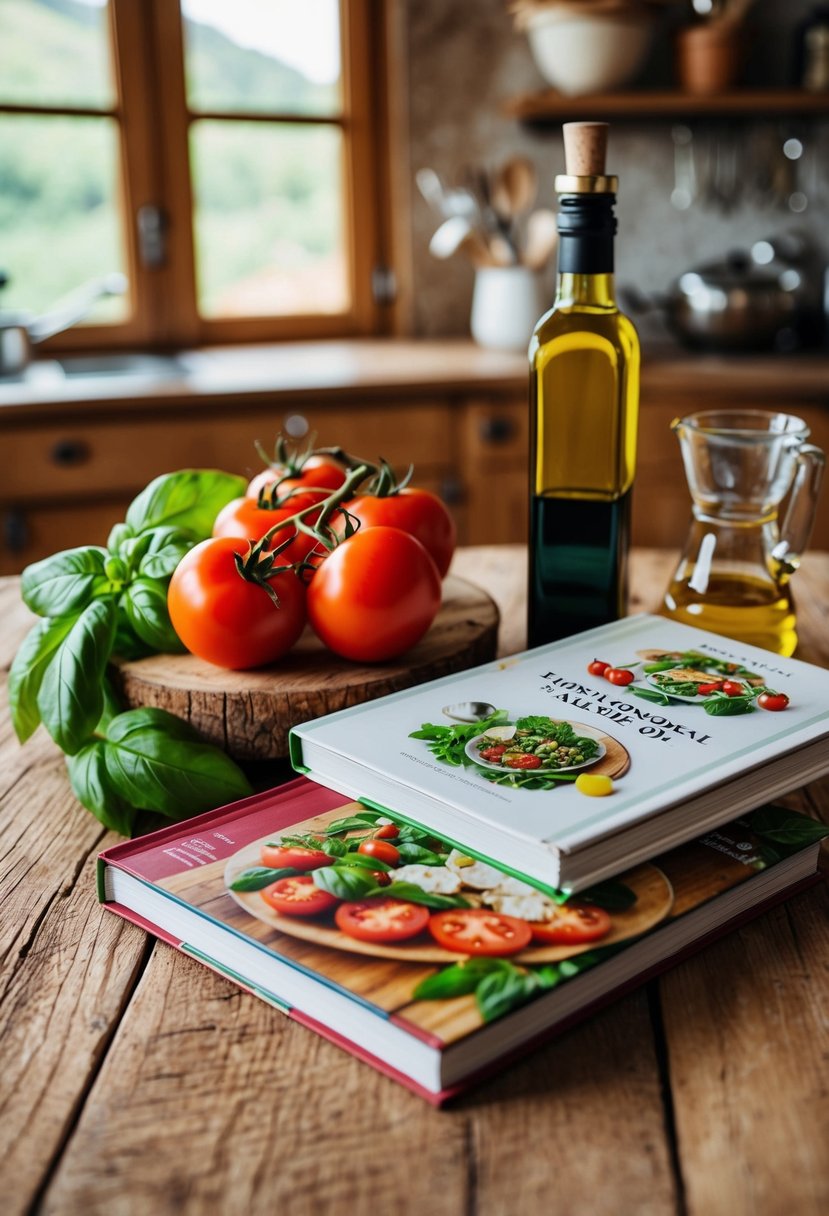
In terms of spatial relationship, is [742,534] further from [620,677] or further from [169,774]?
[169,774]

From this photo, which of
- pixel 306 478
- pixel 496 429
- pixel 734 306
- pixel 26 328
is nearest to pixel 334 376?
pixel 496 429

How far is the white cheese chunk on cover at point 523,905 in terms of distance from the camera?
1.92 ft

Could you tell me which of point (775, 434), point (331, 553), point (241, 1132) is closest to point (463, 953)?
point (241, 1132)

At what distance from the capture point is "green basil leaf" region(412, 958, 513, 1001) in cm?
53

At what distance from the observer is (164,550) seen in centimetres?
88

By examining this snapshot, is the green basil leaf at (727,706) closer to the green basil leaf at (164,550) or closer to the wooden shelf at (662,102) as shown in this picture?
the green basil leaf at (164,550)

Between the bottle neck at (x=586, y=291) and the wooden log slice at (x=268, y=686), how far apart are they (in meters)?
0.27

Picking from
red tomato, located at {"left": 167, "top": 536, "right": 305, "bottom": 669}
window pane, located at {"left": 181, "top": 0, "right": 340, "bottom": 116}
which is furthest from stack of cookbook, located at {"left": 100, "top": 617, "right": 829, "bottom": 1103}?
window pane, located at {"left": 181, "top": 0, "right": 340, "bottom": 116}

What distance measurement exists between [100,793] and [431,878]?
255 millimetres

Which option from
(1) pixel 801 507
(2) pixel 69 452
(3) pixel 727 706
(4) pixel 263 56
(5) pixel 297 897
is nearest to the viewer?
(5) pixel 297 897

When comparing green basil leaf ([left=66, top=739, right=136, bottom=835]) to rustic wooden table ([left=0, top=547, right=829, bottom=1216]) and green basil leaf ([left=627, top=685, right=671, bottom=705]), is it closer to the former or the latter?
rustic wooden table ([left=0, top=547, right=829, bottom=1216])

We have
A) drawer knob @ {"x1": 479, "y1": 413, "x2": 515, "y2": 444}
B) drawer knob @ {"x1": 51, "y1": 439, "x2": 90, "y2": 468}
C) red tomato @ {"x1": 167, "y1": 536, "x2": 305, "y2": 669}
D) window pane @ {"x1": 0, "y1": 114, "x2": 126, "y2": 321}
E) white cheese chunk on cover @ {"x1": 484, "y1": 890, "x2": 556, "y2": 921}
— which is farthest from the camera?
window pane @ {"x1": 0, "y1": 114, "x2": 126, "y2": 321}

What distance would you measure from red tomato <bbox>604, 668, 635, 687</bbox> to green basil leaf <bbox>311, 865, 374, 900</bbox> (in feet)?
0.79

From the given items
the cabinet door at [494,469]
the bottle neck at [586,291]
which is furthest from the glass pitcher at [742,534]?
the cabinet door at [494,469]
